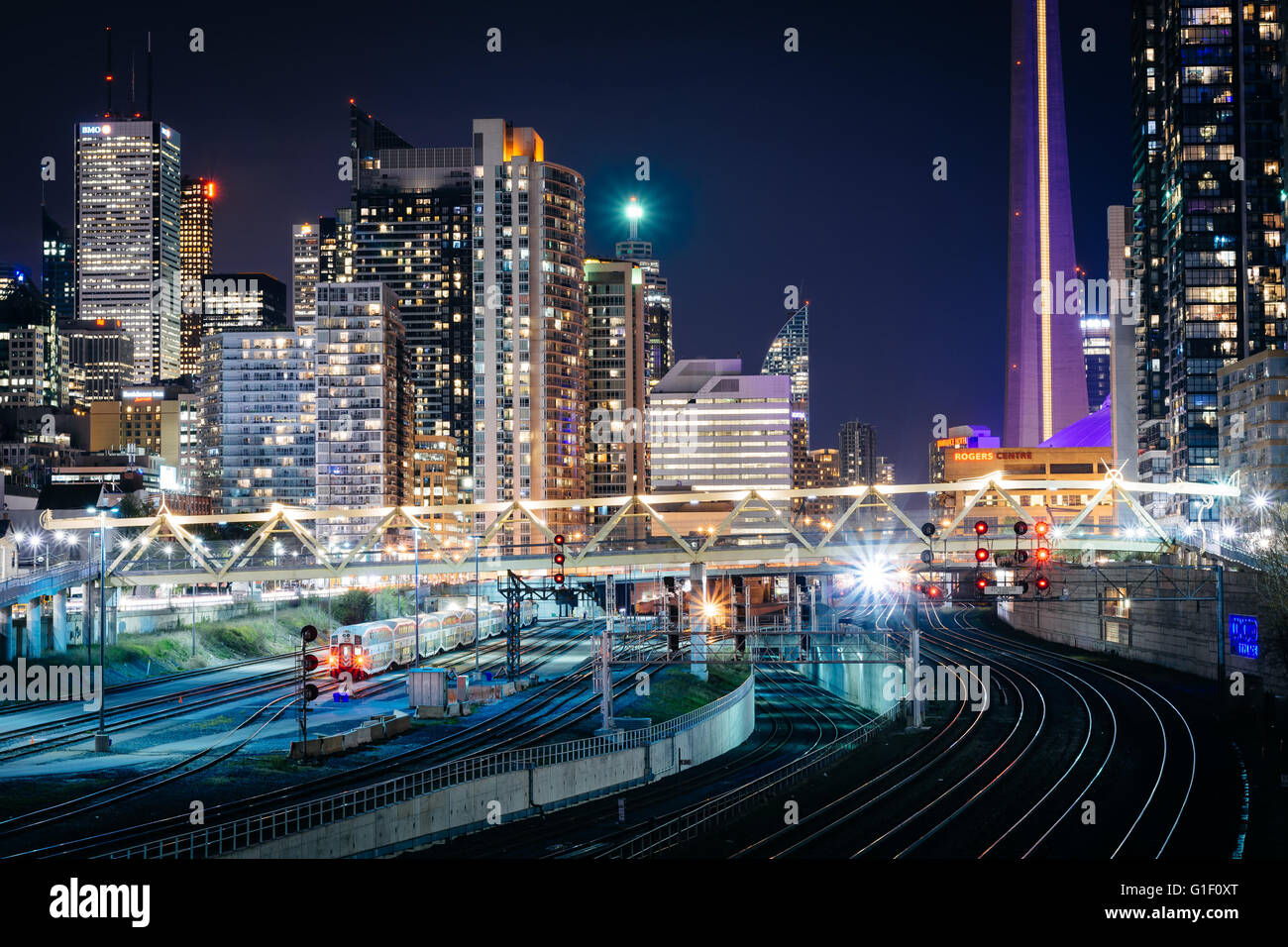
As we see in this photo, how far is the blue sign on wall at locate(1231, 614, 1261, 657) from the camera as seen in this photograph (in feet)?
179

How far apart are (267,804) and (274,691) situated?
2550cm

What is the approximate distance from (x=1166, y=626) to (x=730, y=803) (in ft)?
146

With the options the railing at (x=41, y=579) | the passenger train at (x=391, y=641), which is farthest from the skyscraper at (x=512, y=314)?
the railing at (x=41, y=579)

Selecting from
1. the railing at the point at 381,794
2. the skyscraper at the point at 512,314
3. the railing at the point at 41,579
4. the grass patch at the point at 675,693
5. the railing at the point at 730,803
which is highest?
the skyscraper at the point at 512,314

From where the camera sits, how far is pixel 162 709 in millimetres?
51250

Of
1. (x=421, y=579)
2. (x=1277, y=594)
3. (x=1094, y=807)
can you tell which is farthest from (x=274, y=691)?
(x=421, y=579)

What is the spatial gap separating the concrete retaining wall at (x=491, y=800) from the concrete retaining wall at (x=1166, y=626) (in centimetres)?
1506

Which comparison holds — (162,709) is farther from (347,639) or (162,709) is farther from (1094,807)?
(1094,807)

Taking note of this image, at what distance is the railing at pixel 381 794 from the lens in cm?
2667

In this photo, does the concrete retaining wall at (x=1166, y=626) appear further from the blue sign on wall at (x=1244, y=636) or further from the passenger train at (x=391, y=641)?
the passenger train at (x=391, y=641)

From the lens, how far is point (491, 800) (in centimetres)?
3619
